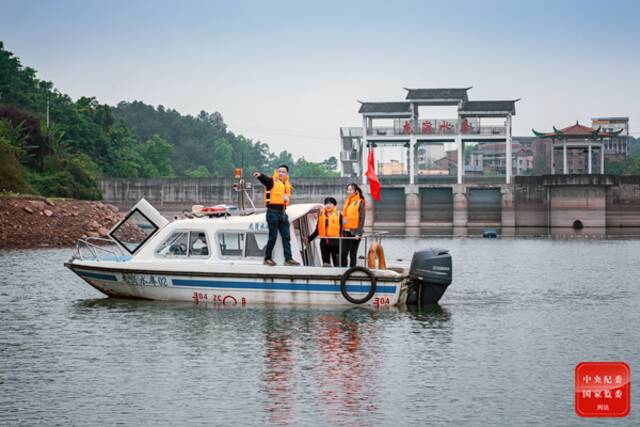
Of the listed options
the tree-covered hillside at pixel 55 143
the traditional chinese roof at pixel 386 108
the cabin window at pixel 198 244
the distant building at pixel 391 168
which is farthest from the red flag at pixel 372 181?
the distant building at pixel 391 168

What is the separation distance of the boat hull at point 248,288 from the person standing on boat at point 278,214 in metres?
0.60

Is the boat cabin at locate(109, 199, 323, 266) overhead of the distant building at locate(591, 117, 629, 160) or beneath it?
beneath

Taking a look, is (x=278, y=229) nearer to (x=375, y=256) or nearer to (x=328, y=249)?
(x=328, y=249)

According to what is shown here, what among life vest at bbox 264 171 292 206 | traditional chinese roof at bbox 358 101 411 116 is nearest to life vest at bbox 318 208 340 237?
life vest at bbox 264 171 292 206

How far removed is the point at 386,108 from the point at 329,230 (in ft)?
272

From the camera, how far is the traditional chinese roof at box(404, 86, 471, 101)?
10404 cm

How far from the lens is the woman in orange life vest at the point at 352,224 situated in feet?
79.5

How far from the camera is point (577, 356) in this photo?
19.0 meters

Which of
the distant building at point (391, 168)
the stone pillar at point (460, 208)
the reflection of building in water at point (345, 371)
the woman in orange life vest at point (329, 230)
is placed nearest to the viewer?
the reflection of building in water at point (345, 371)

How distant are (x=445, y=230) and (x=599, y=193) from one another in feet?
50.5

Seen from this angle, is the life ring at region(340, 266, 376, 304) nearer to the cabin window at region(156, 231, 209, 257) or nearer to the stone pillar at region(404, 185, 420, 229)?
the cabin window at region(156, 231, 209, 257)

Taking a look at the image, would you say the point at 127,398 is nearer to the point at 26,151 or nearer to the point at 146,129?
the point at 26,151

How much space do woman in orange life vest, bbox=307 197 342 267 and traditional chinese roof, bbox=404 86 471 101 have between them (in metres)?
81.5

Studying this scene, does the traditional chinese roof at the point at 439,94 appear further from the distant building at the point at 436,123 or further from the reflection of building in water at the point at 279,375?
the reflection of building in water at the point at 279,375
